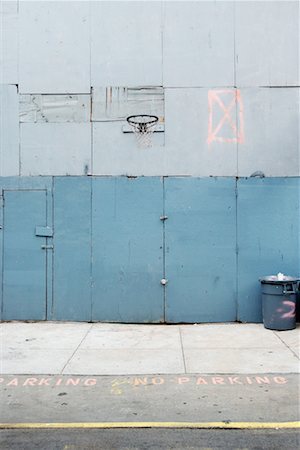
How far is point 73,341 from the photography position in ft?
27.3

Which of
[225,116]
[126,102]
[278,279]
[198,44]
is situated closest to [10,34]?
[126,102]

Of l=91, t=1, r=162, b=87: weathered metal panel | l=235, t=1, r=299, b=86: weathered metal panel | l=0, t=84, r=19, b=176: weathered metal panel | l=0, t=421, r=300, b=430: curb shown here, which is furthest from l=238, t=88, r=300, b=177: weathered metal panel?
l=0, t=421, r=300, b=430: curb

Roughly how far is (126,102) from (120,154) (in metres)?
1.11

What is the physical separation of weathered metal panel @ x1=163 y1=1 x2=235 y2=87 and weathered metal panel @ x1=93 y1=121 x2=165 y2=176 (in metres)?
1.43

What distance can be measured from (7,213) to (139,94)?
379 centimetres

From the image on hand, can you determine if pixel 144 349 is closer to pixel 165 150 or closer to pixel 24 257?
pixel 24 257

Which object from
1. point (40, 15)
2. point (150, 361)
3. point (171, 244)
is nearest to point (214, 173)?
point (171, 244)

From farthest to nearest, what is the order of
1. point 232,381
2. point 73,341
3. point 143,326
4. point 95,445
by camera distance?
point 143,326 → point 73,341 → point 232,381 → point 95,445

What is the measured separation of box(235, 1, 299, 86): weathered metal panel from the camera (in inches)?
387

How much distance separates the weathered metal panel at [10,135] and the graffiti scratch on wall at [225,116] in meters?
4.12

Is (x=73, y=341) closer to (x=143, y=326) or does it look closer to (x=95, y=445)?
(x=143, y=326)

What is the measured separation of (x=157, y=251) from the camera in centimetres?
976

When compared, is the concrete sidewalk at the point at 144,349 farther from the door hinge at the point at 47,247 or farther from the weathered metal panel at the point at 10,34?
the weathered metal panel at the point at 10,34

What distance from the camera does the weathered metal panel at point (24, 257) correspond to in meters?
9.85
